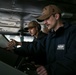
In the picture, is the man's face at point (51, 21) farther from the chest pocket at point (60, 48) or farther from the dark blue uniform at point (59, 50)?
the chest pocket at point (60, 48)

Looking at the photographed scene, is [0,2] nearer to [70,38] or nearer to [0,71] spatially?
[70,38]

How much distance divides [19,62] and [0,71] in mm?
760

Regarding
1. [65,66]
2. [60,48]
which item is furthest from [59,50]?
[65,66]

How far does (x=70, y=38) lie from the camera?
154 centimetres

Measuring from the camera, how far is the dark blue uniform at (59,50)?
4.33 ft

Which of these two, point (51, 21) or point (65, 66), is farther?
point (51, 21)

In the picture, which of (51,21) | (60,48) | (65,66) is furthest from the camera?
(51,21)

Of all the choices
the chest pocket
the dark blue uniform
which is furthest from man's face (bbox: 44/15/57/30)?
the chest pocket

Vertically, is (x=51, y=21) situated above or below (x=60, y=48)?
above

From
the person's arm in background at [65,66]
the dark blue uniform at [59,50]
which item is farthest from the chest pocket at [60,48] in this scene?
the person's arm in background at [65,66]

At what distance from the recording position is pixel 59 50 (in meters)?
1.61

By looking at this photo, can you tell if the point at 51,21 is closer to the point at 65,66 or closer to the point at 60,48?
the point at 60,48

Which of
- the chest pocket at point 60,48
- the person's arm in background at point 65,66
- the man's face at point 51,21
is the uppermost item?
the man's face at point 51,21

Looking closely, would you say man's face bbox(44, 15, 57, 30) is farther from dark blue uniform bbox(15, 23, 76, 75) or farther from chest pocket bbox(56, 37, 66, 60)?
chest pocket bbox(56, 37, 66, 60)
